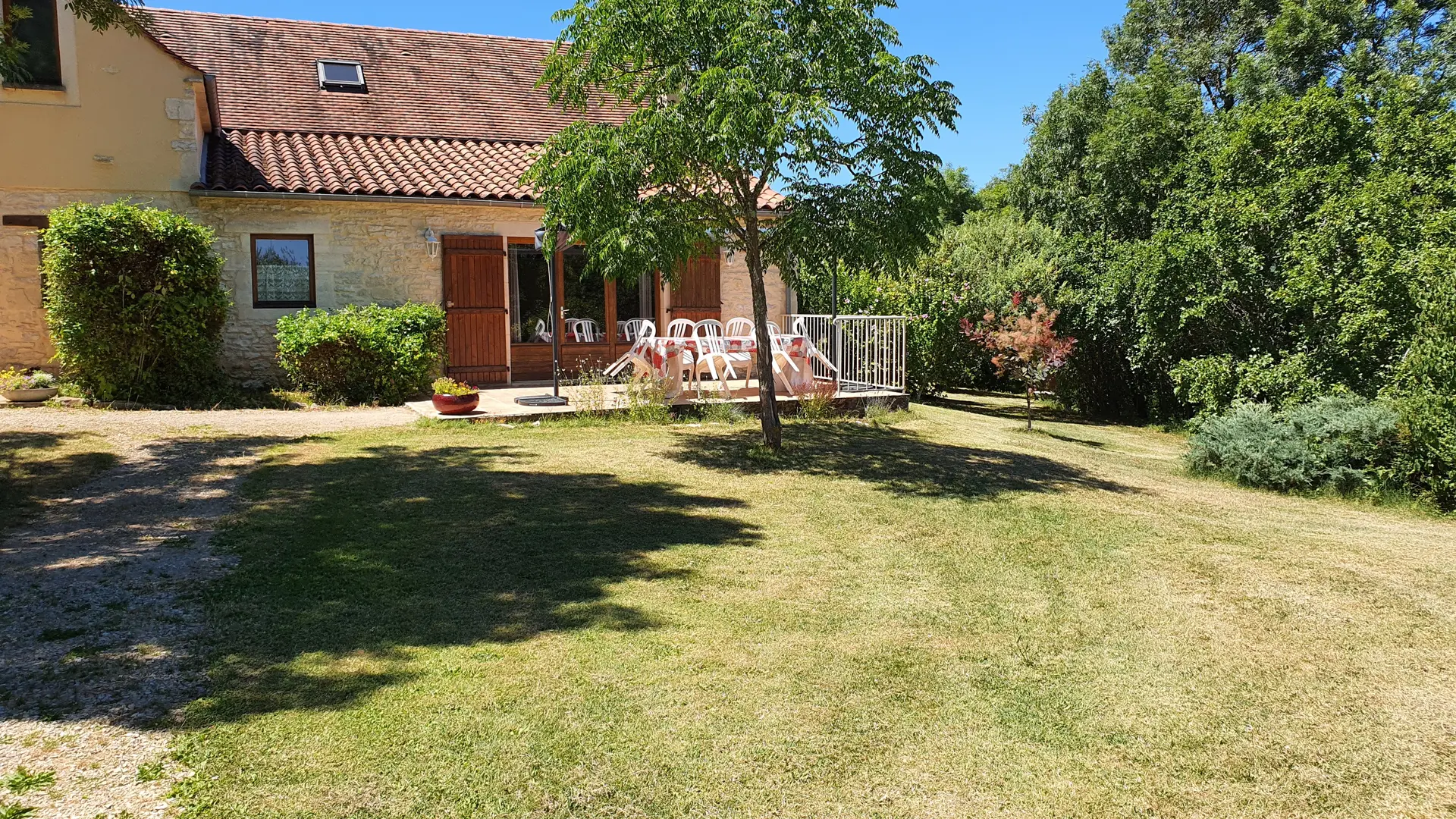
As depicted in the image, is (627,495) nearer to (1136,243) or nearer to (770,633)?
(770,633)

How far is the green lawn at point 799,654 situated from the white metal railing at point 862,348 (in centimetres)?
521

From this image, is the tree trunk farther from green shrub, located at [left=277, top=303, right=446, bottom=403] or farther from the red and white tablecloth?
green shrub, located at [left=277, top=303, right=446, bottom=403]

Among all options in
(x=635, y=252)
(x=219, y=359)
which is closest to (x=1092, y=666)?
(x=635, y=252)

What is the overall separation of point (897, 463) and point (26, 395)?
9676 millimetres

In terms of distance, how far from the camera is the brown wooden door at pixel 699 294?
14.9 m

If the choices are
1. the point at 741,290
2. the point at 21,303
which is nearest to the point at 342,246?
the point at 21,303

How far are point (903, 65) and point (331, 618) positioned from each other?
6.52 m

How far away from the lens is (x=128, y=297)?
10883mm

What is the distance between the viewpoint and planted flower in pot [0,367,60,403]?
432 inches

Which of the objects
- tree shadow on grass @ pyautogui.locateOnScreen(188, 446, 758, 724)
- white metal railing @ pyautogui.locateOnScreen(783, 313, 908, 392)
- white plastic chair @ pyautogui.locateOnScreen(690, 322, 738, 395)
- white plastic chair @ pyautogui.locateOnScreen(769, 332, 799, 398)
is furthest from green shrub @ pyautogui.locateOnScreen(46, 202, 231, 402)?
white metal railing @ pyautogui.locateOnScreen(783, 313, 908, 392)

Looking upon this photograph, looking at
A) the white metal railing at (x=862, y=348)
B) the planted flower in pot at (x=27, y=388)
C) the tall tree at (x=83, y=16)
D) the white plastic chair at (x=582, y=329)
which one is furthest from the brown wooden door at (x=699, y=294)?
the planted flower in pot at (x=27, y=388)

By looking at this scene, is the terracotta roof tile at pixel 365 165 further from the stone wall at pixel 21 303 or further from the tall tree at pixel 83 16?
the tall tree at pixel 83 16

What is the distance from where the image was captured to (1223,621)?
5.32 meters

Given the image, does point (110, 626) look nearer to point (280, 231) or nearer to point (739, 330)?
point (280, 231)
